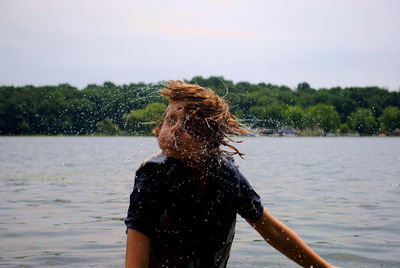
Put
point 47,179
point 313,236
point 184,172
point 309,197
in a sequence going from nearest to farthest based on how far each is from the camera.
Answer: point 184,172 < point 313,236 < point 309,197 < point 47,179

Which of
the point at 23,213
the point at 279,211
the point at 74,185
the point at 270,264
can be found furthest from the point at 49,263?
the point at 74,185

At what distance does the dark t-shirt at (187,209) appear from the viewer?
2.43m

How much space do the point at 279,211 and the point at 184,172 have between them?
8340 mm

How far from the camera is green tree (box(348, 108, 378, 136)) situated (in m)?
46.5

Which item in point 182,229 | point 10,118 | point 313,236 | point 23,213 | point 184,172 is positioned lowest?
point 10,118

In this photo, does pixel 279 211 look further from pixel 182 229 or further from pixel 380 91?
pixel 380 91

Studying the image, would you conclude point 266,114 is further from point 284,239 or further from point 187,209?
point 187,209

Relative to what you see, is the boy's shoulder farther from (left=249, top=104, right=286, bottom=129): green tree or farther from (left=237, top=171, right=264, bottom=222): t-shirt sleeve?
(left=249, top=104, right=286, bottom=129): green tree

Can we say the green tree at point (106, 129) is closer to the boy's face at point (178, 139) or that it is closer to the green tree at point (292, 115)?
the green tree at point (292, 115)

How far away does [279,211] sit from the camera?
34.5 ft

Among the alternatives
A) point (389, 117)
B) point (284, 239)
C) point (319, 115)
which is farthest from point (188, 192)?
point (389, 117)

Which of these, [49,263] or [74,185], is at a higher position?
[49,263]

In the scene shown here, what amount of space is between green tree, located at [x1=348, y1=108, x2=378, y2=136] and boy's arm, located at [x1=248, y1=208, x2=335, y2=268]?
42.7 meters

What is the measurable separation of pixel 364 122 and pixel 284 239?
50.8 metres
